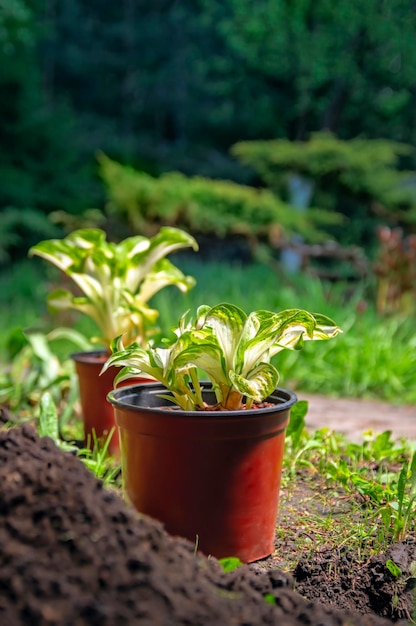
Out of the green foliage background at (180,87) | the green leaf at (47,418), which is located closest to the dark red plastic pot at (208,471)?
the green leaf at (47,418)

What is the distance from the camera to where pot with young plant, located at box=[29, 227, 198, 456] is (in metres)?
2.58

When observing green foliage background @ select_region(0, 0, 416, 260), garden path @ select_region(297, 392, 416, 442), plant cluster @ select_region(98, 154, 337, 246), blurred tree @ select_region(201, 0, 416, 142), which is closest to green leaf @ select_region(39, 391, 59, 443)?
garden path @ select_region(297, 392, 416, 442)

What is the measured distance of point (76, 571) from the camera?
113 cm

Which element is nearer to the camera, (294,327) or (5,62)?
(294,327)

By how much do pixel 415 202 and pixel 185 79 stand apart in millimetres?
6650

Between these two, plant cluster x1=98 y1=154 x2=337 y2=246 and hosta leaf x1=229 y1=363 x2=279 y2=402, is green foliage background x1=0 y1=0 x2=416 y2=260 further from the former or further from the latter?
hosta leaf x1=229 y1=363 x2=279 y2=402

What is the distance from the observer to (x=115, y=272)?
105 inches

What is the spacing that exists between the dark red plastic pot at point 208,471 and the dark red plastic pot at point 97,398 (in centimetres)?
80

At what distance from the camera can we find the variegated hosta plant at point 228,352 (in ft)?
5.66

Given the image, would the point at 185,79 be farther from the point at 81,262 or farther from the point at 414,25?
the point at 81,262

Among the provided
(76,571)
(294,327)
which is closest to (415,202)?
(294,327)

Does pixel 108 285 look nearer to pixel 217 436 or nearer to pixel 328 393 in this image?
pixel 217 436

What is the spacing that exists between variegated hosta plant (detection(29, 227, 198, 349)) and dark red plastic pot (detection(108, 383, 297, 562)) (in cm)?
93

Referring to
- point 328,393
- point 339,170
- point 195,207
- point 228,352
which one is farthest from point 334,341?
point 339,170
